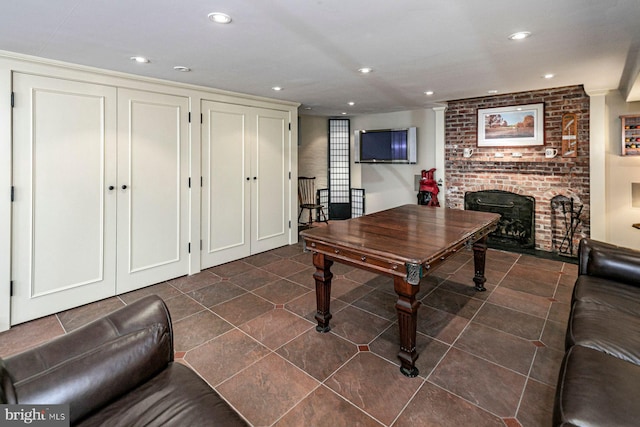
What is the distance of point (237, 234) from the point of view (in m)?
4.45

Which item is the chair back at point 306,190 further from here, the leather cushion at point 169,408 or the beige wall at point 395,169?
the leather cushion at point 169,408

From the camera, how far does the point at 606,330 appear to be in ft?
5.39

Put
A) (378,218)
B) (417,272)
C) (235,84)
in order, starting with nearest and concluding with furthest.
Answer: (417,272) → (378,218) → (235,84)

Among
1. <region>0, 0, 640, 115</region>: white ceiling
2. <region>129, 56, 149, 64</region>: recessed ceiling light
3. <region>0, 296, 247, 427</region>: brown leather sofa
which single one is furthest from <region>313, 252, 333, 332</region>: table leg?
<region>129, 56, 149, 64</region>: recessed ceiling light

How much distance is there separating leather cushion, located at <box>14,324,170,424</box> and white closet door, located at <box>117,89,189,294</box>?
2.35m

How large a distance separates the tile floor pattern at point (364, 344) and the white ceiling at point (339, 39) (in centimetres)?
220

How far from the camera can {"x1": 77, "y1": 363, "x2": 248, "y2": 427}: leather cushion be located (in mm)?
1133

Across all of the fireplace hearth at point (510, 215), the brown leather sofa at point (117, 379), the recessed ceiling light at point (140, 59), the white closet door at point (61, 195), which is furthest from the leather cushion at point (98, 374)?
the fireplace hearth at point (510, 215)

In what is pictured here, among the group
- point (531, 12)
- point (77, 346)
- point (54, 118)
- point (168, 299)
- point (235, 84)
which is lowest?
point (168, 299)

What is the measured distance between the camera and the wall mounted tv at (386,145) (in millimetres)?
5953

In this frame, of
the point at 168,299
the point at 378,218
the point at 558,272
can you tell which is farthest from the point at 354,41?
the point at 558,272

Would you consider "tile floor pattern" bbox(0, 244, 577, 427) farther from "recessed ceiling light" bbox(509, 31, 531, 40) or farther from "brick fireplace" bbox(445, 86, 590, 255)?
"recessed ceiling light" bbox(509, 31, 531, 40)

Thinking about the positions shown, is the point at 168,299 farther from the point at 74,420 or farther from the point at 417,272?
the point at 417,272

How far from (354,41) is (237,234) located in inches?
114
